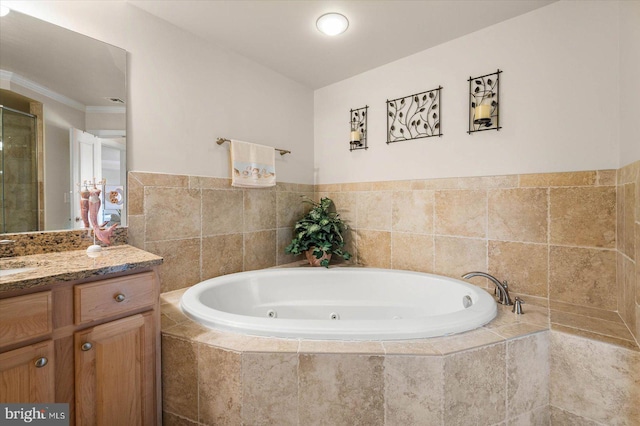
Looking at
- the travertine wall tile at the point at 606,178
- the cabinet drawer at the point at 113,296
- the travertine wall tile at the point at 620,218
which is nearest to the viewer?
the cabinet drawer at the point at 113,296

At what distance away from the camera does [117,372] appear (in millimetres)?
1113

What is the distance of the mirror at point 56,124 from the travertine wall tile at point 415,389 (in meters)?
1.70

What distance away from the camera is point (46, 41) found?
1450 mm

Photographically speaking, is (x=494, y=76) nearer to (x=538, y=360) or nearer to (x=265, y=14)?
(x=265, y=14)

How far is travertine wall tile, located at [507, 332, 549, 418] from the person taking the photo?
1.20m

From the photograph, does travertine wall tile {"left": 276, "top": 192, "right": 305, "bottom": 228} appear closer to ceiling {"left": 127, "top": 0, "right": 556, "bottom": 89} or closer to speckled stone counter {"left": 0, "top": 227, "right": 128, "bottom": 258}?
ceiling {"left": 127, "top": 0, "right": 556, "bottom": 89}

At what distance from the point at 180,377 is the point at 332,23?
2.20 metres

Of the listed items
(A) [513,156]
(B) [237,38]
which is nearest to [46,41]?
(B) [237,38]

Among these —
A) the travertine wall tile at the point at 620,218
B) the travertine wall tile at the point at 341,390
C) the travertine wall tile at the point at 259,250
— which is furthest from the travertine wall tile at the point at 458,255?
the travertine wall tile at the point at 259,250

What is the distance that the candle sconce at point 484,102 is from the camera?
187cm

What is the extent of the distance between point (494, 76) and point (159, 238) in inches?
98.4

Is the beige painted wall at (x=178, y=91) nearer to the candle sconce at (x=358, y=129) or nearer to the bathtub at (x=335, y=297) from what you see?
the candle sconce at (x=358, y=129)

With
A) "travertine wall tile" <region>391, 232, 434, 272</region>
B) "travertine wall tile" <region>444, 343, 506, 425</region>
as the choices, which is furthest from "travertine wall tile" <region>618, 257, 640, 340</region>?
"travertine wall tile" <region>391, 232, 434, 272</region>

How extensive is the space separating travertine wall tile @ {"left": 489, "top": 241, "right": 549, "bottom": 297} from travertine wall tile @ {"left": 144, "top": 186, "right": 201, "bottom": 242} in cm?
209
